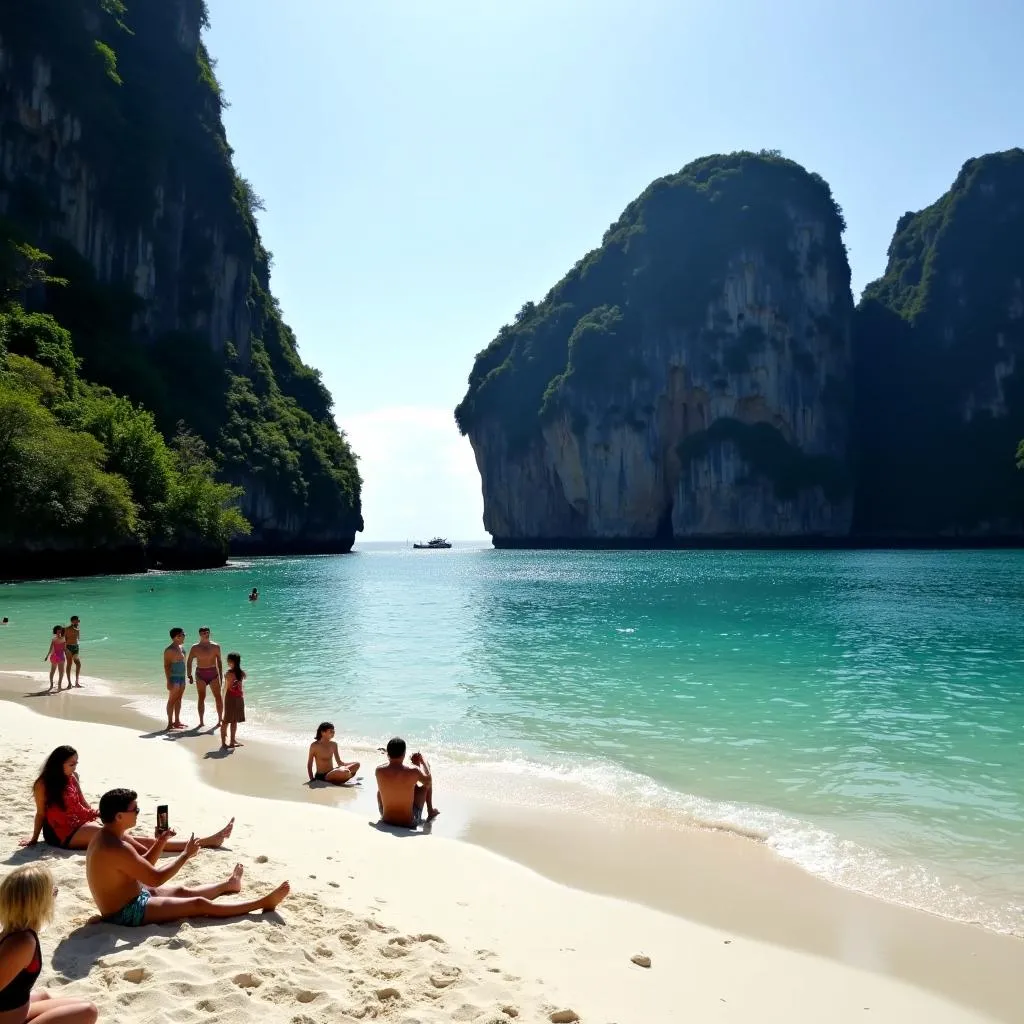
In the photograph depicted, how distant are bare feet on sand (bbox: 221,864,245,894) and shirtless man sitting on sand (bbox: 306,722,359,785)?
3474 mm

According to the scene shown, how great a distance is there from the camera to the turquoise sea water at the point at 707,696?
7090 millimetres

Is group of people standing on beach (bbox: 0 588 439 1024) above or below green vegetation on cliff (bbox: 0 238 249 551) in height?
below

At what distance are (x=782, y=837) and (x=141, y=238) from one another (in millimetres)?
74141

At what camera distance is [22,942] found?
3.19 meters

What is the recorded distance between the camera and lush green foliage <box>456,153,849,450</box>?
9775cm

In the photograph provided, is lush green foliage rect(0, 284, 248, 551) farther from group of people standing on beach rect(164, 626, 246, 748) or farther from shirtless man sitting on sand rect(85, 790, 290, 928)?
shirtless man sitting on sand rect(85, 790, 290, 928)

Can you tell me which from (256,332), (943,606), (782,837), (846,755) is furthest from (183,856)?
(256,332)

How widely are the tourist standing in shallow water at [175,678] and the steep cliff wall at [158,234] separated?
167ft

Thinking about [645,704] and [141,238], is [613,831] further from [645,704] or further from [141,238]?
[141,238]

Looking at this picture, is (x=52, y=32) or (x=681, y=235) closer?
(x=52, y=32)

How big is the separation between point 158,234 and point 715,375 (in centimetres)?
6020

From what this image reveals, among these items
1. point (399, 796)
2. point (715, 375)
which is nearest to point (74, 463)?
point (399, 796)

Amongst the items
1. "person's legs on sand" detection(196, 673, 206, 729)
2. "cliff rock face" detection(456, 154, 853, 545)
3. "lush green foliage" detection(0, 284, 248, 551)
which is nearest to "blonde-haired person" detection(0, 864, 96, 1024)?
"person's legs on sand" detection(196, 673, 206, 729)

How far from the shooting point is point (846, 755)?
371 inches
